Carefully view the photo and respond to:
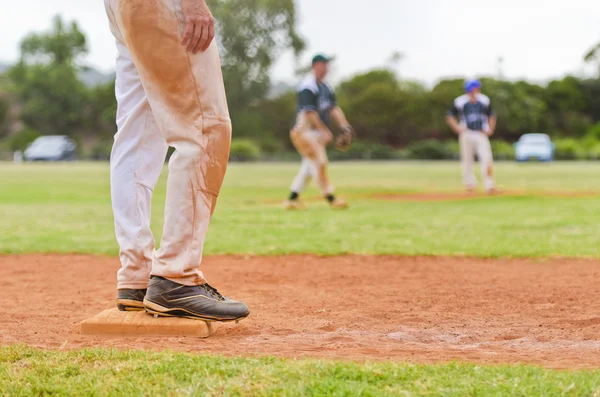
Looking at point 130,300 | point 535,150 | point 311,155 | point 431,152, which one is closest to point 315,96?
point 311,155

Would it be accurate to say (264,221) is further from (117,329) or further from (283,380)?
(283,380)

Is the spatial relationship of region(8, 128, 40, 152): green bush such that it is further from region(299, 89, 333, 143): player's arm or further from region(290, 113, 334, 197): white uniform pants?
region(299, 89, 333, 143): player's arm

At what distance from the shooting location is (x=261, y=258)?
6.99 meters

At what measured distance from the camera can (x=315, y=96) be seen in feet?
42.5

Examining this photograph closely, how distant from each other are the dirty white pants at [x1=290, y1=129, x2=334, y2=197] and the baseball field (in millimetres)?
2657

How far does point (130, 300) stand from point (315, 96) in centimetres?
935

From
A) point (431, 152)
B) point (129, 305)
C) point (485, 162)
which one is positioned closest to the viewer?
point (129, 305)

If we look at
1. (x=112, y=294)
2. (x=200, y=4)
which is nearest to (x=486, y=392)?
(x=200, y=4)

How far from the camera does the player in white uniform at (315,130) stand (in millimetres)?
12922

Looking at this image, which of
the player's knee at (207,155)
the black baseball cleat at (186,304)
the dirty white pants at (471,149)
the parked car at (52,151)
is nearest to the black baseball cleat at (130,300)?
the black baseball cleat at (186,304)

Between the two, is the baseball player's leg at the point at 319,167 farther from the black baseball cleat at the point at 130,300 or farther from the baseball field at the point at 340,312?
the black baseball cleat at the point at 130,300

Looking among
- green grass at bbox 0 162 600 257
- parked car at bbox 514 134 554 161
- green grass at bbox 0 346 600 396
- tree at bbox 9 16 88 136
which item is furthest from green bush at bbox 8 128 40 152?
green grass at bbox 0 346 600 396

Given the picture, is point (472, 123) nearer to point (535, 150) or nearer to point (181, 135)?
point (181, 135)

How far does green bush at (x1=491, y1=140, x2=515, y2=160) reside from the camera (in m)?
58.6
